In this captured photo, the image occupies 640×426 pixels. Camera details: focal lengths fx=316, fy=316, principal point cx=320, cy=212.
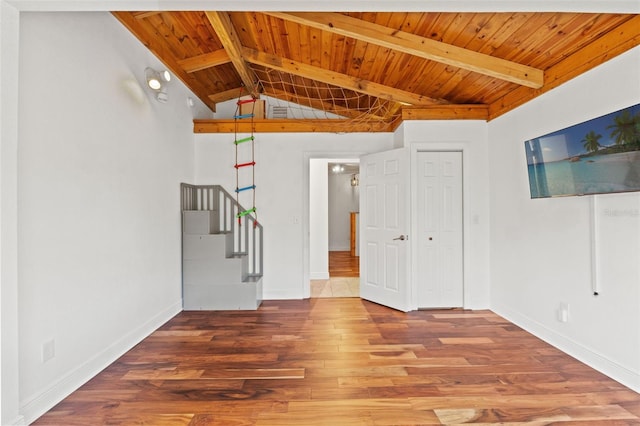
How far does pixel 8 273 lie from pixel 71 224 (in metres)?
0.57

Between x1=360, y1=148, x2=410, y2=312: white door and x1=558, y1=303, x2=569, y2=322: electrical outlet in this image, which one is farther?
x1=360, y1=148, x2=410, y2=312: white door

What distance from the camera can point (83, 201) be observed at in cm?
224

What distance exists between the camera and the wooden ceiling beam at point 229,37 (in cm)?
275

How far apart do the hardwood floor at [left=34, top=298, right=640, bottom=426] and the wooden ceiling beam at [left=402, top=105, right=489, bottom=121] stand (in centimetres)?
241

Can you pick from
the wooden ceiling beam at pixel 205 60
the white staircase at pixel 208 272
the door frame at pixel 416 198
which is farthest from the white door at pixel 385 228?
the wooden ceiling beam at pixel 205 60

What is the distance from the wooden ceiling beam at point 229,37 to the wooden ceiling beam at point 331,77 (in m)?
0.16

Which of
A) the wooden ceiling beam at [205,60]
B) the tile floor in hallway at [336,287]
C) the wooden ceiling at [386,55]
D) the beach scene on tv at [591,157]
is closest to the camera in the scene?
the beach scene on tv at [591,157]

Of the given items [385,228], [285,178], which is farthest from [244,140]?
[385,228]

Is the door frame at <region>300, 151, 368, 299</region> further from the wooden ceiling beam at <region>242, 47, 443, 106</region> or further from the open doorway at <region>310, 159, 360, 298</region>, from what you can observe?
the wooden ceiling beam at <region>242, 47, 443, 106</region>

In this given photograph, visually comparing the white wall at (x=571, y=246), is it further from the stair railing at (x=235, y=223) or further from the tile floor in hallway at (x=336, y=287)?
the stair railing at (x=235, y=223)

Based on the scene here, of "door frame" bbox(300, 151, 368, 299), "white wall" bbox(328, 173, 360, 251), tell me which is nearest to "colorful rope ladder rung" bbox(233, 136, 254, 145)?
"door frame" bbox(300, 151, 368, 299)

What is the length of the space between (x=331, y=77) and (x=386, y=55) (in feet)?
2.67

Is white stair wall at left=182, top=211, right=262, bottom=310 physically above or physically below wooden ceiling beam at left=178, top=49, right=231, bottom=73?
below

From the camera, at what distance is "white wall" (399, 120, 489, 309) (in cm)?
386
